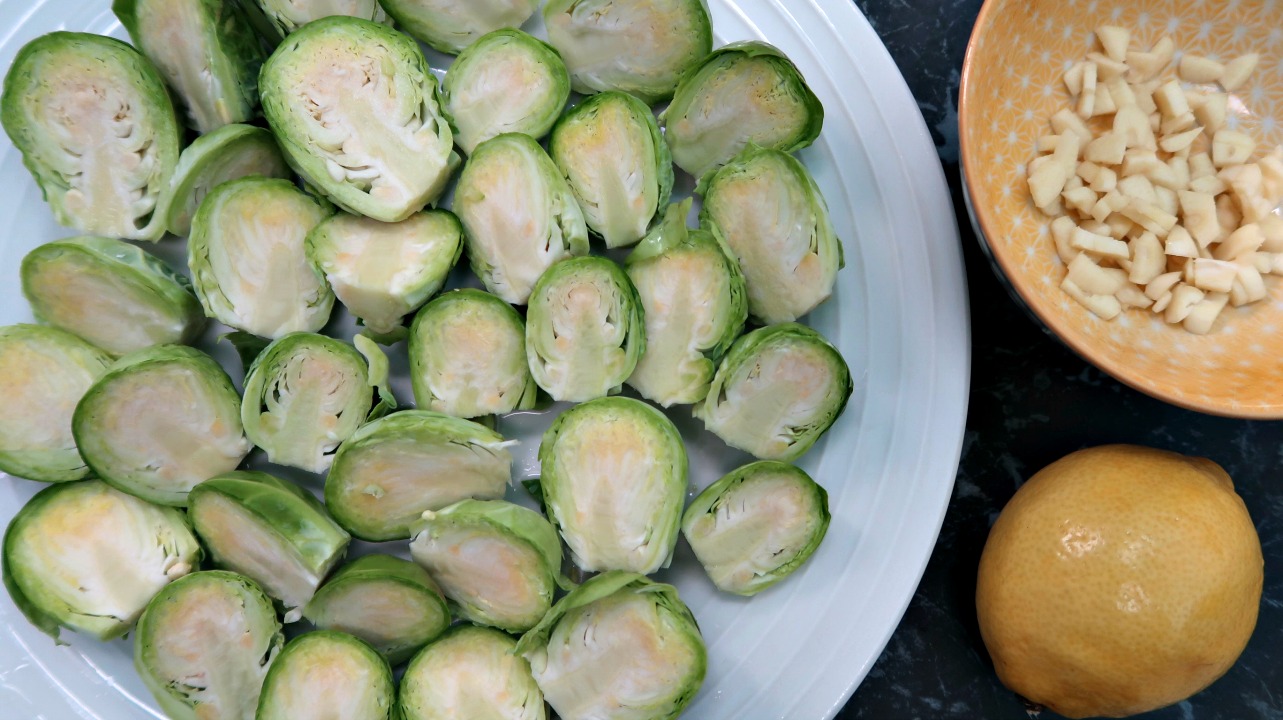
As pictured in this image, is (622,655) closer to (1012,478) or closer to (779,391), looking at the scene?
(779,391)

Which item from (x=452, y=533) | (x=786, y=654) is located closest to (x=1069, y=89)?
(x=786, y=654)

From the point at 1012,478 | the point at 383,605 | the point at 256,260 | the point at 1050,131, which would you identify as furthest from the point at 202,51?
the point at 1012,478

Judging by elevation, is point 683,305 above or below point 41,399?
below

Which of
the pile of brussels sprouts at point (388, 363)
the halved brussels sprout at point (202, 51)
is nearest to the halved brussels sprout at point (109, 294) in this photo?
the pile of brussels sprouts at point (388, 363)

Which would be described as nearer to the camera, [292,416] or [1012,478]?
[292,416]

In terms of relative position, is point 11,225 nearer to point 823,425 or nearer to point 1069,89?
point 823,425

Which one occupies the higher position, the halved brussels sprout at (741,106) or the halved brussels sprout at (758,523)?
the halved brussels sprout at (741,106)

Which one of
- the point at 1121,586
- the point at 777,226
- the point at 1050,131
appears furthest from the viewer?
the point at 1050,131

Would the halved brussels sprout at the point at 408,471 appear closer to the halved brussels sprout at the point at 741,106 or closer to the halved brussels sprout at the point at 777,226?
the halved brussels sprout at the point at 777,226
